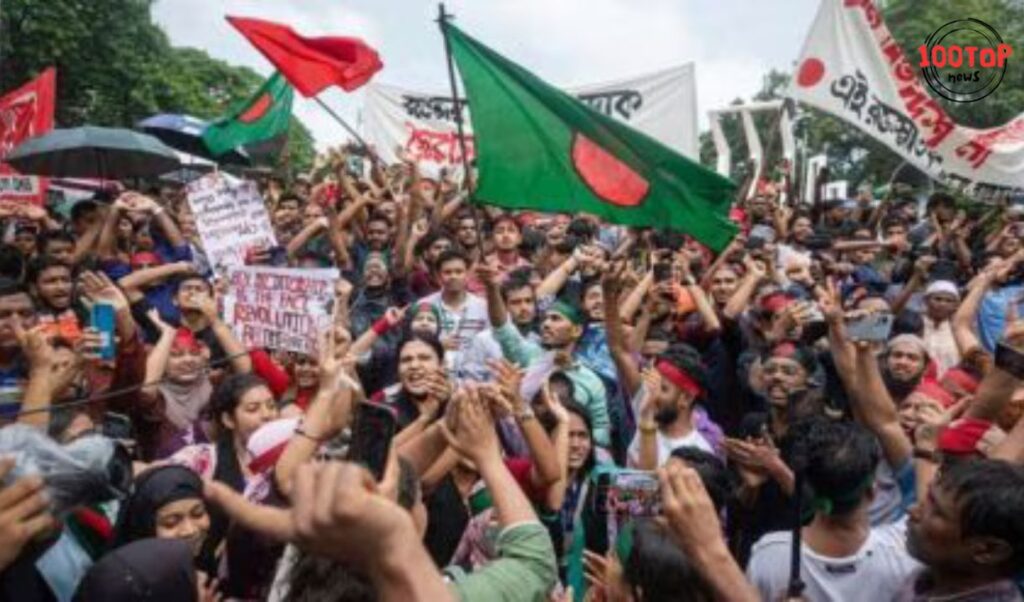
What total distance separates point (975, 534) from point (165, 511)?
2.05 metres

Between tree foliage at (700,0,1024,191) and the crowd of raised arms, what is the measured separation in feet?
66.6

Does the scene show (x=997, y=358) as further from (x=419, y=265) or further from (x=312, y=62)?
(x=312, y=62)

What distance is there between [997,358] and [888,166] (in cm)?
3681

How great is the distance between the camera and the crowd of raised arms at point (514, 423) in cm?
212

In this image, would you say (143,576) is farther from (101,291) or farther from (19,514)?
(101,291)

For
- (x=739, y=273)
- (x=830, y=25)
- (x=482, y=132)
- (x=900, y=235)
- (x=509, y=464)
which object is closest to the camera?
(x=509, y=464)

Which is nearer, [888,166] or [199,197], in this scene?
[199,197]

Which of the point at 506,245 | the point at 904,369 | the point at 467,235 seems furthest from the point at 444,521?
the point at 467,235

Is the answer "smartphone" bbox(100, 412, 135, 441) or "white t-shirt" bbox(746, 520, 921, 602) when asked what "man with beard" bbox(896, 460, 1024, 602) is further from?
"smartphone" bbox(100, 412, 135, 441)

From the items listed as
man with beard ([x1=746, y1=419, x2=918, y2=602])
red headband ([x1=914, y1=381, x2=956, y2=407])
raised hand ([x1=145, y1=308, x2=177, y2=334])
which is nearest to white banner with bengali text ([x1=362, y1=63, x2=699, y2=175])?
raised hand ([x1=145, y1=308, x2=177, y2=334])

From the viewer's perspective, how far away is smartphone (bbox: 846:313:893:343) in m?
3.80

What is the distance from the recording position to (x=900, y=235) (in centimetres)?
906

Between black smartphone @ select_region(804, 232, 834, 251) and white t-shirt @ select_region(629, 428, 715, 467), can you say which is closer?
white t-shirt @ select_region(629, 428, 715, 467)

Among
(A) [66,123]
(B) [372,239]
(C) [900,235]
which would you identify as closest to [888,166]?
(A) [66,123]
